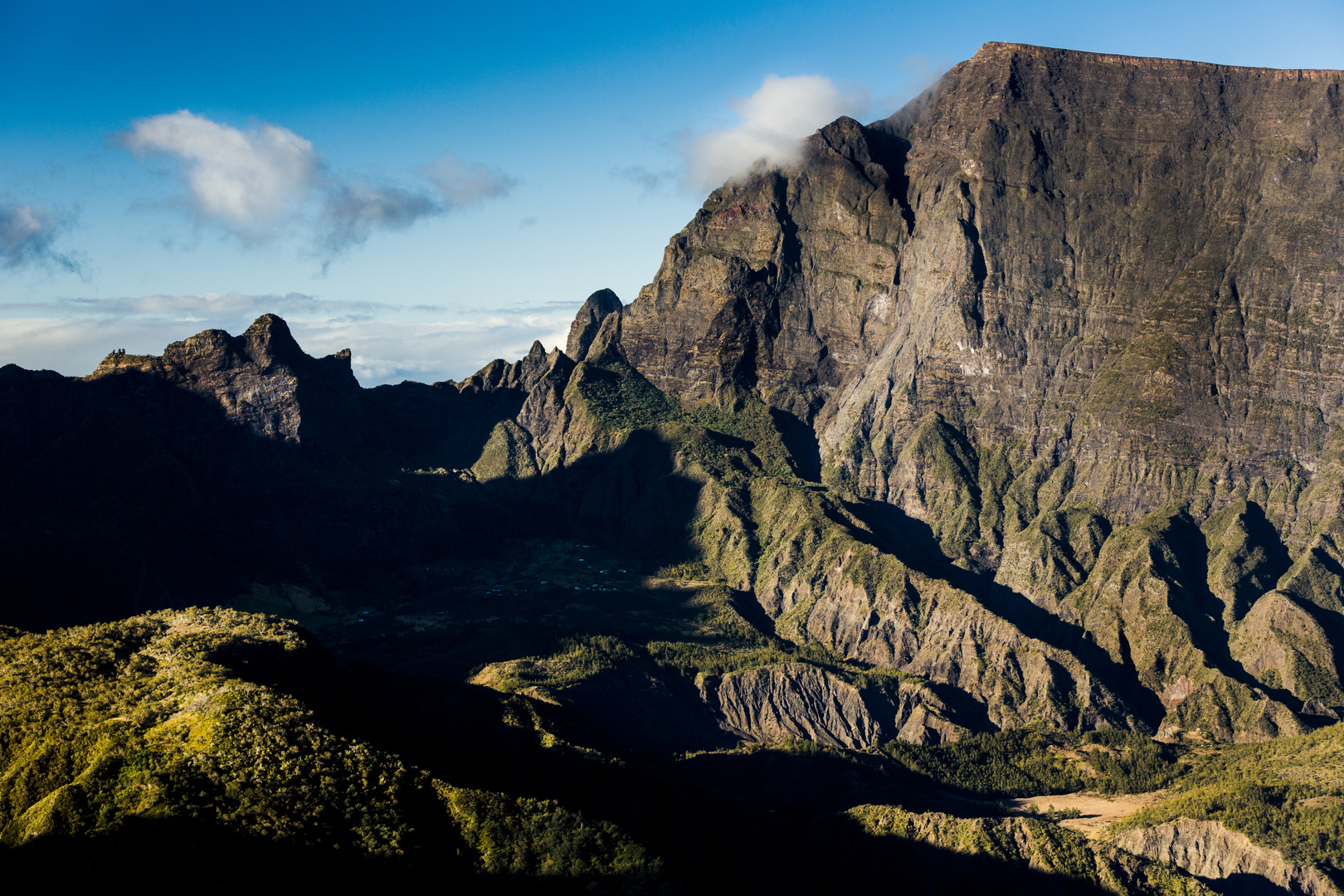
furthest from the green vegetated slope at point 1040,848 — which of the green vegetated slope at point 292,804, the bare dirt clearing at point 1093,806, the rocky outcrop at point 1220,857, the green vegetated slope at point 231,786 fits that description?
the green vegetated slope at point 231,786

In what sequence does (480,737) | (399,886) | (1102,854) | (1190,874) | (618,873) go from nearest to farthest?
(399,886) < (618,873) < (480,737) < (1102,854) < (1190,874)

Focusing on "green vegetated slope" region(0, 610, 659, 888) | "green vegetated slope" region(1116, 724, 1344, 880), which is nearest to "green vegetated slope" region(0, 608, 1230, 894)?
"green vegetated slope" region(0, 610, 659, 888)

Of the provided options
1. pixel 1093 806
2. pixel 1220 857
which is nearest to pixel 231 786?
pixel 1220 857

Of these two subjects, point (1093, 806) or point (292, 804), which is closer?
point (292, 804)

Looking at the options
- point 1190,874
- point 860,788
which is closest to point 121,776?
point 860,788

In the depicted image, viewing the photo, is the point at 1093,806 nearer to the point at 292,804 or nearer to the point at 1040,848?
the point at 1040,848

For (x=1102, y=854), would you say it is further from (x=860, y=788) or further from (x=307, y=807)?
(x=307, y=807)
